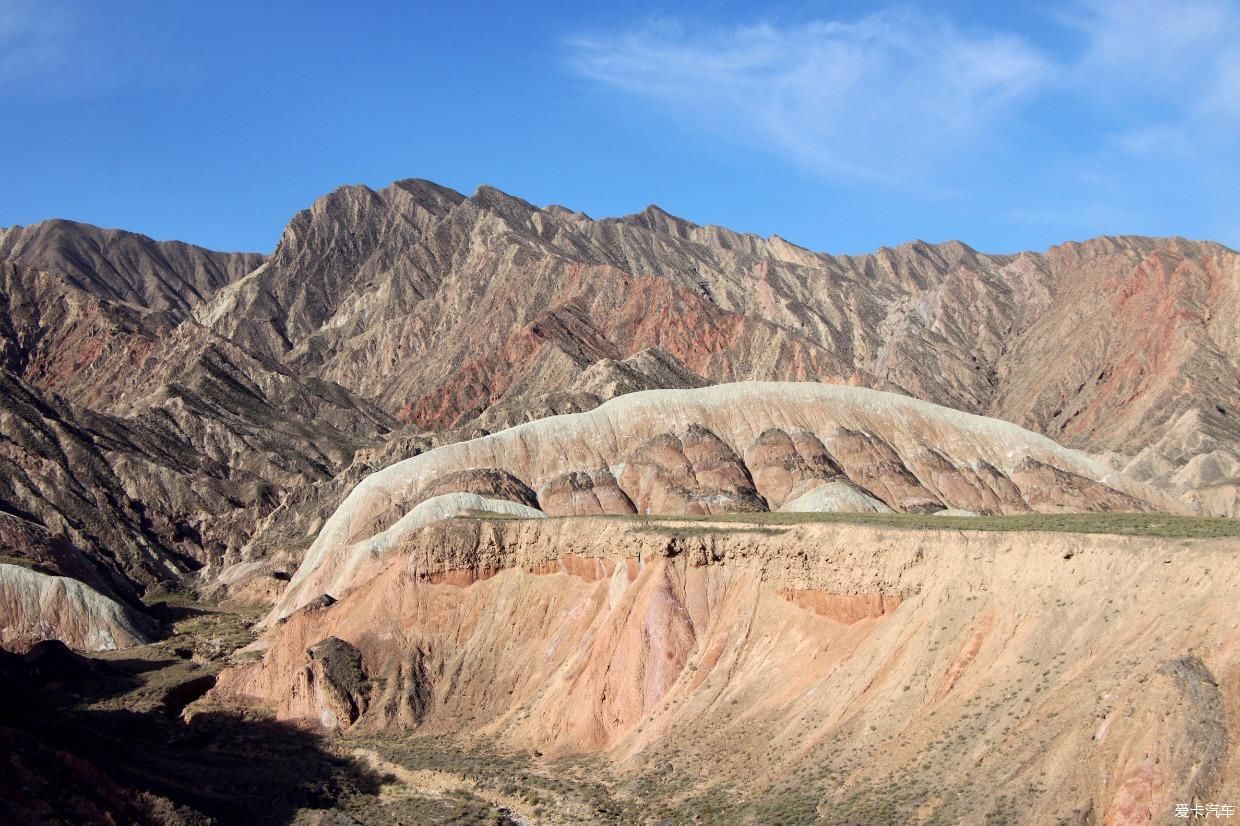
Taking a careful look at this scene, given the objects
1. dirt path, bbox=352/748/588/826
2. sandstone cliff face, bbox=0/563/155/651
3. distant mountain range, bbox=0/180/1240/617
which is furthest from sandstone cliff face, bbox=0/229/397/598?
dirt path, bbox=352/748/588/826

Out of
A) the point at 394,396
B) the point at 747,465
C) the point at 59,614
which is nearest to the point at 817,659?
the point at 747,465

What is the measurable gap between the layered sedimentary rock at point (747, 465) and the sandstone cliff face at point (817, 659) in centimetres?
2751

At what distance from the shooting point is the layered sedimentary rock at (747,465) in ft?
301

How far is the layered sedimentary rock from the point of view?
9162cm

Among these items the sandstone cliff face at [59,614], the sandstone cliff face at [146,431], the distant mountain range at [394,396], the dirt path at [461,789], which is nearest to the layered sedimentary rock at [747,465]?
the sandstone cliff face at [59,614]

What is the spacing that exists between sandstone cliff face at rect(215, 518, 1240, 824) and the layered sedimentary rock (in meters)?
27.5

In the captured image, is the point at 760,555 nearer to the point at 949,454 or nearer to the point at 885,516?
the point at 885,516

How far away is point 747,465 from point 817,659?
5689cm

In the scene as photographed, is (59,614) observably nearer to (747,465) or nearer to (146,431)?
(747,465)

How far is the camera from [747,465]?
100062 mm

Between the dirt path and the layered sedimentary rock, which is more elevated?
the layered sedimentary rock

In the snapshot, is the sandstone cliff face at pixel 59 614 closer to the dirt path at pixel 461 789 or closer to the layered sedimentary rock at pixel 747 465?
the layered sedimentary rock at pixel 747 465

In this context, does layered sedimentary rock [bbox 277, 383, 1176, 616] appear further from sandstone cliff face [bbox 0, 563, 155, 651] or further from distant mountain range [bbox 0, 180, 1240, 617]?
distant mountain range [bbox 0, 180, 1240, 617]

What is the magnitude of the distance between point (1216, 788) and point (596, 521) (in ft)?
109
